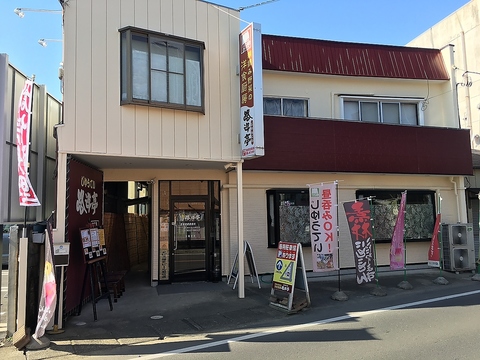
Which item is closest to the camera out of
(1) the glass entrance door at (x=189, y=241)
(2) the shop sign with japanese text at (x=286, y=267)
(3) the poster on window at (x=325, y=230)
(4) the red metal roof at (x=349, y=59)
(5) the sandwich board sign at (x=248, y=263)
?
(2) the shop sign with japanese text at (x=286, y=267)

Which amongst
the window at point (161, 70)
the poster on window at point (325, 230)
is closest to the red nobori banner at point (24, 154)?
the window at point (161, 70)

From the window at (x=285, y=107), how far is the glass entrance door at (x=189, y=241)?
3660 millimetres

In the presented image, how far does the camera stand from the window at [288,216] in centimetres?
1070

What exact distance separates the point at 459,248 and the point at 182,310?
28.8ft

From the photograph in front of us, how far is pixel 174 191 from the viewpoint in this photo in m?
10.4

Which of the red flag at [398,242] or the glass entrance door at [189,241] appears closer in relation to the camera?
the red flag at [398,242]

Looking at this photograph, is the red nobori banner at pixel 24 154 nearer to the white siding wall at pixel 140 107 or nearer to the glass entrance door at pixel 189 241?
the white siding wall at pixel 140 107

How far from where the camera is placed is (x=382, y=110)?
12.8 m

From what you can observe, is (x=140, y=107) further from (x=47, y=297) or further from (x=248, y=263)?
(x=248, y=263)

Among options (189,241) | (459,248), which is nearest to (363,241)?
(189,241)

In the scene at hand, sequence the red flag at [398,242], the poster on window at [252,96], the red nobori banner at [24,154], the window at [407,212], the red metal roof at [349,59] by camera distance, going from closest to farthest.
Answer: the red nobori banner at [24,154] < the poster on window at [252,96] < the red flag at [398,242] < the red metal roof at [349,59] < the window at [407,212]

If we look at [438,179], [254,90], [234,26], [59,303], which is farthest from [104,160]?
[438,179]

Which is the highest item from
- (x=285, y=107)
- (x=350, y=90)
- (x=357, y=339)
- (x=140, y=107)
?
(x=350, y=90)

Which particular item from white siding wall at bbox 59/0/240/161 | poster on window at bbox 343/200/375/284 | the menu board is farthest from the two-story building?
poster on window at bbox 343/200/375/284
